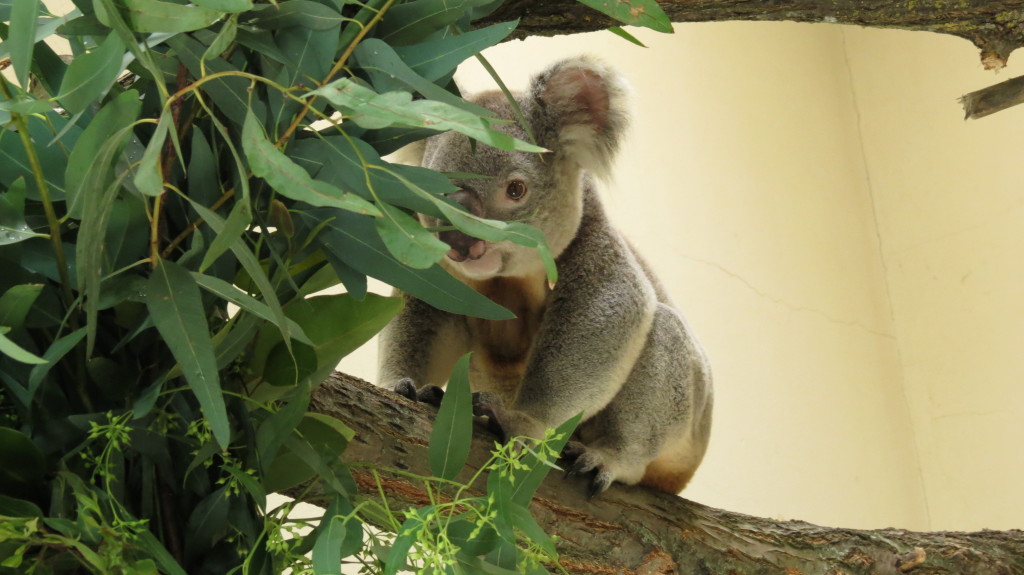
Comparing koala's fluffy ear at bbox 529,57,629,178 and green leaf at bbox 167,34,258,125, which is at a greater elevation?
koala's fluffy ear at bbox 529,57,629,178

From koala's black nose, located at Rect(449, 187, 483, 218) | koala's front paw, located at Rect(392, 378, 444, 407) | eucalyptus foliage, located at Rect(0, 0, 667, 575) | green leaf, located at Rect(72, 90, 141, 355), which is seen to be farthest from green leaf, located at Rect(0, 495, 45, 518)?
koala's black nose, located at Rect(449, 187, 483, 218)

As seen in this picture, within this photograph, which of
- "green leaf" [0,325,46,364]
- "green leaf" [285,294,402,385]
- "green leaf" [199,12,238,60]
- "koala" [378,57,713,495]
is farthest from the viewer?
"koala" [378,57,713,495]

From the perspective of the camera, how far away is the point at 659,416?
2314 millimetres

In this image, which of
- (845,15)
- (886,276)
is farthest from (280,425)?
(886,276)

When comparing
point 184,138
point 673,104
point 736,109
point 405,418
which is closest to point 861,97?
point 736,109

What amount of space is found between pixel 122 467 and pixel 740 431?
3.82 m

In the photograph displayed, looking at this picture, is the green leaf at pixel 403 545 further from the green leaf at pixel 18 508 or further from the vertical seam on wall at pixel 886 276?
the vertical seam on wall at pixel 886 276

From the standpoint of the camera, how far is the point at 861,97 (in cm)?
545

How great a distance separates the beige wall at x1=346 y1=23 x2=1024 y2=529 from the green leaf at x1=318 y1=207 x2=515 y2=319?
316cm

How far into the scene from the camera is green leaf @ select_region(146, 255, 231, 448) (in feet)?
2.91

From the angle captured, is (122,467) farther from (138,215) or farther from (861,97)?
(861,97)

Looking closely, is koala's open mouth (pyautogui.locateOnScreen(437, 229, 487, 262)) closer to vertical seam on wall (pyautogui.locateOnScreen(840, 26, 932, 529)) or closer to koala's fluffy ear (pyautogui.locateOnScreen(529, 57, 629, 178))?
koala's fluffy ear (pyautogui.locateOnScreen(529, 57, 629, 178))

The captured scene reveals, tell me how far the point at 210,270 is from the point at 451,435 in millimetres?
340

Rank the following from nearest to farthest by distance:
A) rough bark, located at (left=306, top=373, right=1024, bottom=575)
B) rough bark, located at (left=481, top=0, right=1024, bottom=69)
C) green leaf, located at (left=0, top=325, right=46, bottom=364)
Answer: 1. green leaf, located at (left=0, top=325, right=46, bottom=364)
2. rough bark, located at (left=306, top=373, right=1024, bottom=575)
3. rough bark, located at (left=481, top=0, right=1024, bottom=69)
